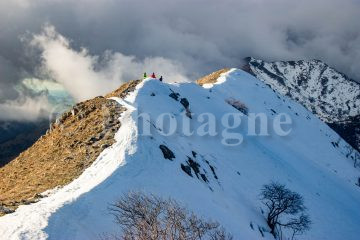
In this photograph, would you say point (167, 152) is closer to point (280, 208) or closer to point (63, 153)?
point (63, 153)

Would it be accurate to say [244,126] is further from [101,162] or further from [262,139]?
[101,162]

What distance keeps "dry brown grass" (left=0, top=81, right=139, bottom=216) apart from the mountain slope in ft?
4.99

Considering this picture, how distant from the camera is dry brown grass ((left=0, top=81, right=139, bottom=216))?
37.8 metres

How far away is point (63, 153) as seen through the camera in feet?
159

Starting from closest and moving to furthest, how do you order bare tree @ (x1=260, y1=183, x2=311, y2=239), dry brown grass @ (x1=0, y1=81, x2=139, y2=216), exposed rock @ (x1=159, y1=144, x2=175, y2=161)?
dry brown grass @ (x1=0, y1=81, x2=139, y2=216) → exposed rock @ (x1=159, y1=144, x2=175, y2=161) → bare tree @ (x1=260, y1=183, x2=311, y2=239)

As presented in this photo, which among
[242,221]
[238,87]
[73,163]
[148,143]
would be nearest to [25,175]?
[73,163]

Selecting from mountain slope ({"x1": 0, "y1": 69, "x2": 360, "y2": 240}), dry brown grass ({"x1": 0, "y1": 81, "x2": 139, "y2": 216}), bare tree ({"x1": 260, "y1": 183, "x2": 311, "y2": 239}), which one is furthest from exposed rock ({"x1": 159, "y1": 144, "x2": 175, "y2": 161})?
bare tree ({"x1": 260, "y1": 183, "x2": 311, "y2": 239})

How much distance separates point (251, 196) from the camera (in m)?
64.0

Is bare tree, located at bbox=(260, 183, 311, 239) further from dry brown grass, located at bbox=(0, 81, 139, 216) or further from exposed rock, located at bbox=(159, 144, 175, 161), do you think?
dry brown grass, located at bbox=(0, 81, 139, 216)

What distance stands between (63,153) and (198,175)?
15.9 metres

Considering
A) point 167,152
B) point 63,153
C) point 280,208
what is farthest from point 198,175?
point 63,153

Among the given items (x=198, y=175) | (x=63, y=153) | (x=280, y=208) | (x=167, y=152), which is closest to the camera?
(x=63, y=153)

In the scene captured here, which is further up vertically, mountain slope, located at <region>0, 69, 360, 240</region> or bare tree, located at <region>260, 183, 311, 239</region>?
mountain slope, located at <region>0, 69, 360, 240</region>

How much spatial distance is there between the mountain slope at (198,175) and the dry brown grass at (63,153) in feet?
4.99
